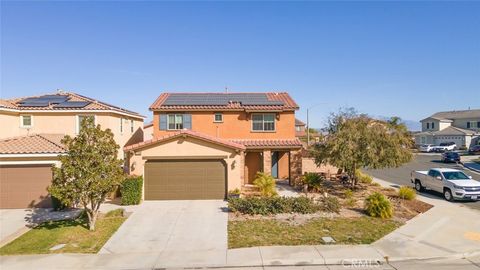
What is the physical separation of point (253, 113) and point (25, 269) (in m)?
17.0

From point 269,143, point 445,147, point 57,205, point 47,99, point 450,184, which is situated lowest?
point 57,205

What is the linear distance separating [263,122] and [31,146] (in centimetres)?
1499

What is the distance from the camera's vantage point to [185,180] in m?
18.7

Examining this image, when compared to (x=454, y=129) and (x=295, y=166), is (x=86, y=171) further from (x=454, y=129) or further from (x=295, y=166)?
(x=454, y=129)

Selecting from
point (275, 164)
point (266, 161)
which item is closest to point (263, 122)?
point (266, 161)

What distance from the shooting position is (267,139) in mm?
23312

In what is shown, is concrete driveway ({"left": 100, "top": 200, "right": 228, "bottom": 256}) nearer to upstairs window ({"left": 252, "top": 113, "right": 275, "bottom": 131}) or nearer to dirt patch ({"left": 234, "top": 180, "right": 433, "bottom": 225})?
dirt patch ({"left": 234, "top": 180, "right": 433, "bottom": 225})

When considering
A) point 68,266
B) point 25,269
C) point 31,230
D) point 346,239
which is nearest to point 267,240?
point 346,239

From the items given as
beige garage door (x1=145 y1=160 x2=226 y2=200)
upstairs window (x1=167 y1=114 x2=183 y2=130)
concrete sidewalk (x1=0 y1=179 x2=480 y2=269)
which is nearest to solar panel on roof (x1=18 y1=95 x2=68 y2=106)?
upstairs window (x1=167 y1=114 x2=183 y2=130)

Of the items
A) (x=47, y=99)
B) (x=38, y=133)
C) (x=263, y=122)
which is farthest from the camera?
(x=263, y=122)

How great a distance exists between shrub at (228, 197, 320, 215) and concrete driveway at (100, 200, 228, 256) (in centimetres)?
91

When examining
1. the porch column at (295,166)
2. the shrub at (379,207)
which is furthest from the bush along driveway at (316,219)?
the porch column at (295,166)

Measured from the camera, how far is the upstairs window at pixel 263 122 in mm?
23531

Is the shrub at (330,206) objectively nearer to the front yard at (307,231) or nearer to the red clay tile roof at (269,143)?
the front yard at (307,231)
